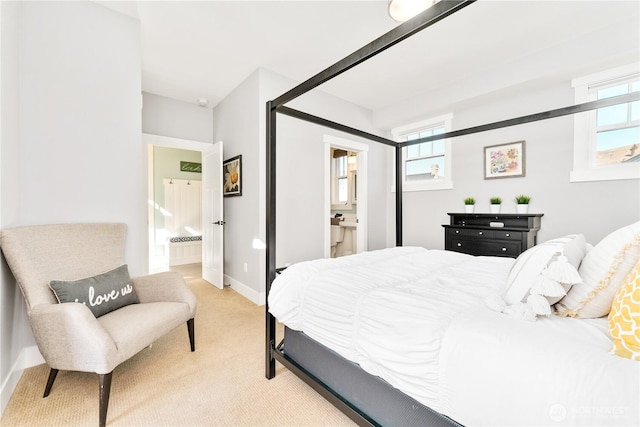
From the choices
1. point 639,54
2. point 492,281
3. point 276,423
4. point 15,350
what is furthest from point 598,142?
point 15,350

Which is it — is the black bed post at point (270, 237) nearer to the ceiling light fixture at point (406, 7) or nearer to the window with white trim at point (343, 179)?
the ceiling light fixture at point (406, 7)

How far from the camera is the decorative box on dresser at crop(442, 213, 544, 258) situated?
2.92 metres

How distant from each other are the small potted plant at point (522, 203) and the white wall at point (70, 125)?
154 inches

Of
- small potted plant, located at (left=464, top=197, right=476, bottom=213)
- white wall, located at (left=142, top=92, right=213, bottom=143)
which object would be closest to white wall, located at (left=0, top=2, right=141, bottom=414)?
white wall, located at (left=142, top=92, right=213, bottom=143)

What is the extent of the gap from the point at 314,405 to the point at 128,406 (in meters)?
1.06

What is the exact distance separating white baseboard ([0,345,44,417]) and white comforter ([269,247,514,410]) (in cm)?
153

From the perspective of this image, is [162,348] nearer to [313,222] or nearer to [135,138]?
[135,138]

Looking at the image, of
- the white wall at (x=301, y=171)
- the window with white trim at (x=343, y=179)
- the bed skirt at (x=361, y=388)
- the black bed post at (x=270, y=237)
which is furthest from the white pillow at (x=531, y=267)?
the window with white trim at (x=343, y=179)

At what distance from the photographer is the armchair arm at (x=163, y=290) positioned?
6.90 feet

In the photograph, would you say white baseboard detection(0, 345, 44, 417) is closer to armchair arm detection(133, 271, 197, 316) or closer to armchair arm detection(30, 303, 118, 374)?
armchair arm detection(30, 303, 118, 374)

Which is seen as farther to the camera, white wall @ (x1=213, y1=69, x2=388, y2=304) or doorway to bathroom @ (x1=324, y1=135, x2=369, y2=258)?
doorway to bathroom @ (x1=324, y1=135, x2=369, y2=258)

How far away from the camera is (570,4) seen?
2215mm

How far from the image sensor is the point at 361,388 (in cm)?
133

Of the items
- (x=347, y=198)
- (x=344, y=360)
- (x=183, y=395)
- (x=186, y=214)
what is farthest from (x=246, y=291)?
(x=186, y=214)
